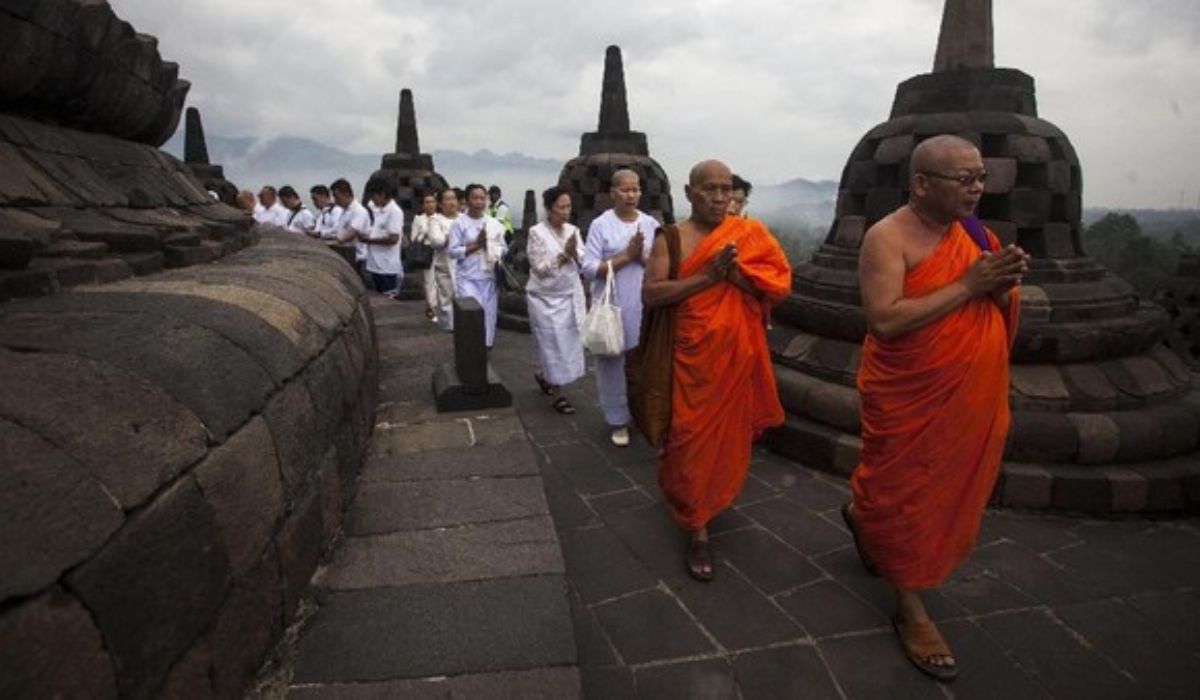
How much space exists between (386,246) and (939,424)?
8909 mm

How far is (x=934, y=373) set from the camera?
2.49 metres

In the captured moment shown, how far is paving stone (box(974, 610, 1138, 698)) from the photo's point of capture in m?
2.40

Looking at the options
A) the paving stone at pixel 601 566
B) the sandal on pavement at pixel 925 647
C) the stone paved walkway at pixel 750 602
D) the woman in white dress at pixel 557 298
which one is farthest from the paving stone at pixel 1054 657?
the woman in white dress at pixel 557 298

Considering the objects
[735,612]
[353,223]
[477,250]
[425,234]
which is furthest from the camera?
[353,223]

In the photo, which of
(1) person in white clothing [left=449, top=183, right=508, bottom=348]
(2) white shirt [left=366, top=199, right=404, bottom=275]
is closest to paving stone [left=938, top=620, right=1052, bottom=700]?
(1) person in white clothing [left=449, top=183, right=508, bottom=348]

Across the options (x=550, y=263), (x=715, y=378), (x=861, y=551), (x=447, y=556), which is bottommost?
(x=861, y=551)

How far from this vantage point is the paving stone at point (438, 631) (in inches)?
79.2

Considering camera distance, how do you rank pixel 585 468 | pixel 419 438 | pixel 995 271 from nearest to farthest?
pixel 995 271, pixel 419 438, pixel 585 468

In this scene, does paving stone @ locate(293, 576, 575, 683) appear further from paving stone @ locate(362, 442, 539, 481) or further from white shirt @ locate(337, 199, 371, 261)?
white shirt @ locate(337, 199, 371, 261)

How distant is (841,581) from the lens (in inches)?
120

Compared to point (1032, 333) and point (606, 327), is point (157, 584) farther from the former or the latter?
point (1032, 333)

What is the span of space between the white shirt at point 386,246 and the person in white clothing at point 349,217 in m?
0.18

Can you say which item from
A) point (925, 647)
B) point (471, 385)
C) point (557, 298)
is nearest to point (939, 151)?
point (925, 647)

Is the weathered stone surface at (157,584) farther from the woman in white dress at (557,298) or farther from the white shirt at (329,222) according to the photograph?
the white shirt at (329,222)
